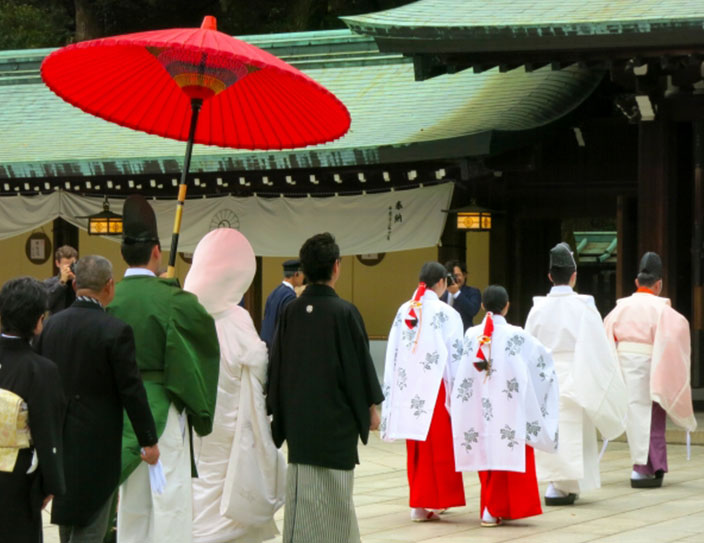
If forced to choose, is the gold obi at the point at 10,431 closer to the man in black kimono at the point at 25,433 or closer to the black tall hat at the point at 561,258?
the man in black kimono at the point at 25,433

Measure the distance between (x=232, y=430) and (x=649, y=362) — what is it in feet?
12.2

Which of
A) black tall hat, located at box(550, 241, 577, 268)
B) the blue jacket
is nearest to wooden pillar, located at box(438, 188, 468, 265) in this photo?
the blue jacket

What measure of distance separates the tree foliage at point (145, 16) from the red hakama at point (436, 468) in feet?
52.9

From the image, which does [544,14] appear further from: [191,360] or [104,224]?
[191,360]

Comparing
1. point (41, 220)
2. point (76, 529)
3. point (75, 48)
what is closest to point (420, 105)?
point (41, 220)

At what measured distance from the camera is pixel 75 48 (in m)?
6.41

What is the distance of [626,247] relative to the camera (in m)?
13.1

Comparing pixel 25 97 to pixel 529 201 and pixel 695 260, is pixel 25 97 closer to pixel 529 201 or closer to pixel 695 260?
pixel 529 201

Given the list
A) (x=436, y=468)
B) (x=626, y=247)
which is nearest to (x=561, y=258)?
(x=436, y=468)

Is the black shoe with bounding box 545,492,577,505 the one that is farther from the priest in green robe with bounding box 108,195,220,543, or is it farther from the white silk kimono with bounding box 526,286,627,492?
the priest in green robe with bounding box 108,195,220,543

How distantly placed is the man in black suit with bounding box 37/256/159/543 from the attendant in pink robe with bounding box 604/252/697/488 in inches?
186

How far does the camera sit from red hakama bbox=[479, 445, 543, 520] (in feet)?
25.2

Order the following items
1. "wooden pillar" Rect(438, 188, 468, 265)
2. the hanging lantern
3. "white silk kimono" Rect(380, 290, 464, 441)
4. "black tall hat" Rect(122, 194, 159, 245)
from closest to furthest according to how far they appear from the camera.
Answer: "black tall hat" Rect(122, 194, 159, 245) → "white silk kimono" Rect(380, 290, 464, 441) → "wooden pillar" Rect(438, 188, 468, 265) → the hanging lantern

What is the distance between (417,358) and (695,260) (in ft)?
15.2
